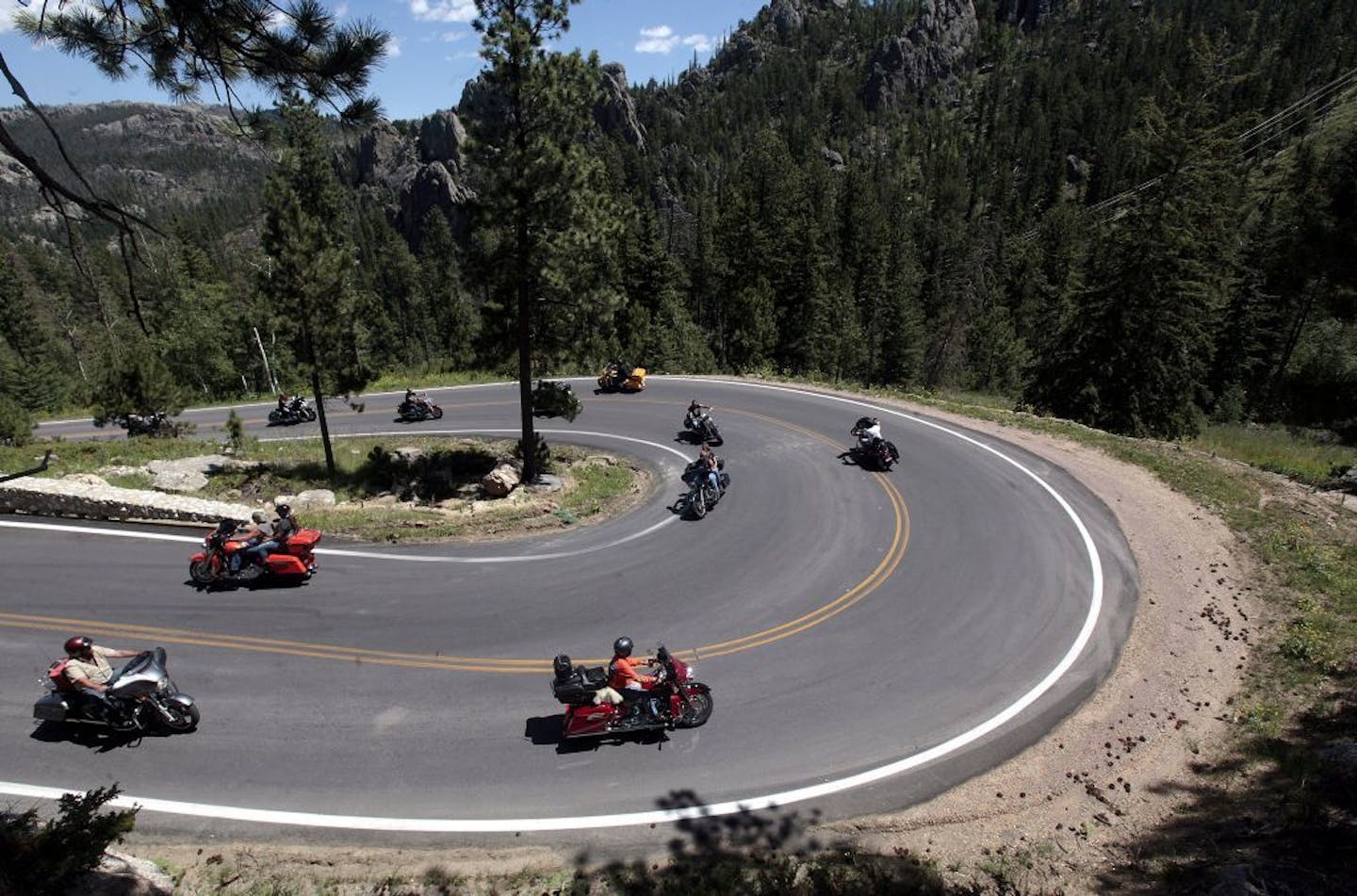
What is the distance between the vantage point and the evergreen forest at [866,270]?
20.8 m

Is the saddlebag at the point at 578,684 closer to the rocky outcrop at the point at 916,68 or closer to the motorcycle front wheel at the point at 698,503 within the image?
the motorcycle front wheel at the point at 698,503

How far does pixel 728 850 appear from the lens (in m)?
8.34

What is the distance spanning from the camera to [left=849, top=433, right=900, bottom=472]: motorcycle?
2144 cm

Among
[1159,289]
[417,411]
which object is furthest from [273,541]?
[1159,289]

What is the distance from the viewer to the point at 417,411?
32562 millimetres

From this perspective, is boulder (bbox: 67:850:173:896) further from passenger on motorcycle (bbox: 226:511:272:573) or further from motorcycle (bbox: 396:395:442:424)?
motorcycle (bbox: 396:395:442:424)

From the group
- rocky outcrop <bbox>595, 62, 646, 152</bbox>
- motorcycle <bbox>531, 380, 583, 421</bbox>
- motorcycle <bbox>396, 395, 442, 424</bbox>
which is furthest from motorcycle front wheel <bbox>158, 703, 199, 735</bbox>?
rocky outcrop <bbox>595, 62, 646, 152</bbox>

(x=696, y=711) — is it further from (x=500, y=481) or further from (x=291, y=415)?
(x=291, y=415)

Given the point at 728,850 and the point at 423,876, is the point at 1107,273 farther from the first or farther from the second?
the point at 423,876

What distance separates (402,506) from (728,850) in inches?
626

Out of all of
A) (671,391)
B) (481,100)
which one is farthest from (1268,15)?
(481,100)

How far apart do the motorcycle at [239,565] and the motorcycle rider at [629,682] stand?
26.2 feet

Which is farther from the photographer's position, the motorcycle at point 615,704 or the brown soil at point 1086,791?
the motorcycle at point 615,704

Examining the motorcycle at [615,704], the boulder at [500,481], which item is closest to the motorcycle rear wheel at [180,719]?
the motorcycle at [615,704]
